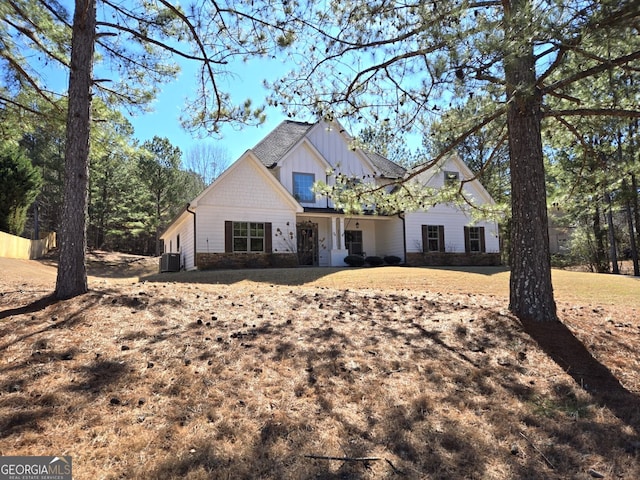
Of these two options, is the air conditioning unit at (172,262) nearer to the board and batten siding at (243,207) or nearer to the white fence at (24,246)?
the board and batten siding at (243,207)

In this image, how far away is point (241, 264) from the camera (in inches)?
607

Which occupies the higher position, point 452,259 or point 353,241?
point 353,241

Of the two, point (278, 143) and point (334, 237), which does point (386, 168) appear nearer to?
point (334, 237)

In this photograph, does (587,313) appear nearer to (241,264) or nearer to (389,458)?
(389,458)

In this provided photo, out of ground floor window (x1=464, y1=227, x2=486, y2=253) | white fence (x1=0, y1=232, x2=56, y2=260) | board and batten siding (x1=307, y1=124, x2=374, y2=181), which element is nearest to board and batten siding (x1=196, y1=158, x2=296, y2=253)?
board and batten siding (x1=307, y1=124, x2=374, y2=181)

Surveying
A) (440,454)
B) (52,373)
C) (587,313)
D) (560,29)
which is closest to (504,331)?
(587,313)

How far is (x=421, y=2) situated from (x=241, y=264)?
471 inches

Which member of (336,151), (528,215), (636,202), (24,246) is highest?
(336,151)

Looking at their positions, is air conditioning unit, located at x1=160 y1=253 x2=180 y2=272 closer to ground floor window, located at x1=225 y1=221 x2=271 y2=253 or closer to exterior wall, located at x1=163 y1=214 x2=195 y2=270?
exterior wall, located at x1=163 y1=214 x2=195 y2=270

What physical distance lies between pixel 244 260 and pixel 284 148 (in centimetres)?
619

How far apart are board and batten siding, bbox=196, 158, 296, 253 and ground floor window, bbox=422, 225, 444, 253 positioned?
653cm

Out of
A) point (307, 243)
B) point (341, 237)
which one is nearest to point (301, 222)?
point (307, 243)

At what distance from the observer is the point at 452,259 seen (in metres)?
19.2

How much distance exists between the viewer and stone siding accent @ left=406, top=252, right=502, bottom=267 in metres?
18.4
